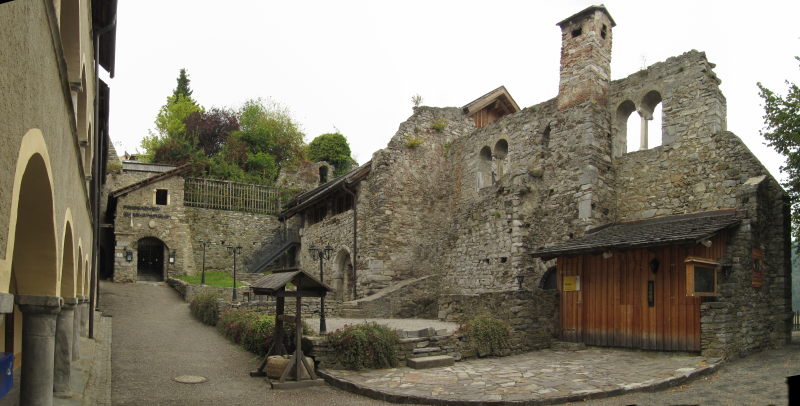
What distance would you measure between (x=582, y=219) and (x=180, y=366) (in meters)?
11.3

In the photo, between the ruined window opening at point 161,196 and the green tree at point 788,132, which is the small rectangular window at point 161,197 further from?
the green tree at point 788,132

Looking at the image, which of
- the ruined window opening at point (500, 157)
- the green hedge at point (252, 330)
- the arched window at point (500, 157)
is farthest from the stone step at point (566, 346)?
the ruined window opening at point (500, 157)

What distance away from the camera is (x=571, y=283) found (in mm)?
14141

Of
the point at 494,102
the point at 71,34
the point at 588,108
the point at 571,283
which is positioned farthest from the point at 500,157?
the point at 71,34

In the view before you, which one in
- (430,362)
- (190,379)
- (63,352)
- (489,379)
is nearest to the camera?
(63,352)

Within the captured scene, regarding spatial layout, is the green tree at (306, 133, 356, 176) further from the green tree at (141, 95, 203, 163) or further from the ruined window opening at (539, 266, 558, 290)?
the ruined window opening at (539, 266, 558, 290)

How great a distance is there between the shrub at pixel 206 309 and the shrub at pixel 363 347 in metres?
7.67

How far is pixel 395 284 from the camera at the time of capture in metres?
22.5

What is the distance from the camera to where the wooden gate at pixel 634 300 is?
11672 millimetres

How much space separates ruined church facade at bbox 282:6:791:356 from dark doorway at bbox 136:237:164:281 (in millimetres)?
10588

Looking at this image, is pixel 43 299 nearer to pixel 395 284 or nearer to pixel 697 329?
pixel 697 329

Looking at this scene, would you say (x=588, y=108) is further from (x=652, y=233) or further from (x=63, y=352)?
(x=63, y=352)

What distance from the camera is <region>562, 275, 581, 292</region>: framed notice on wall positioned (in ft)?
45.9

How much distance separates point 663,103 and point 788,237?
15.5ft
